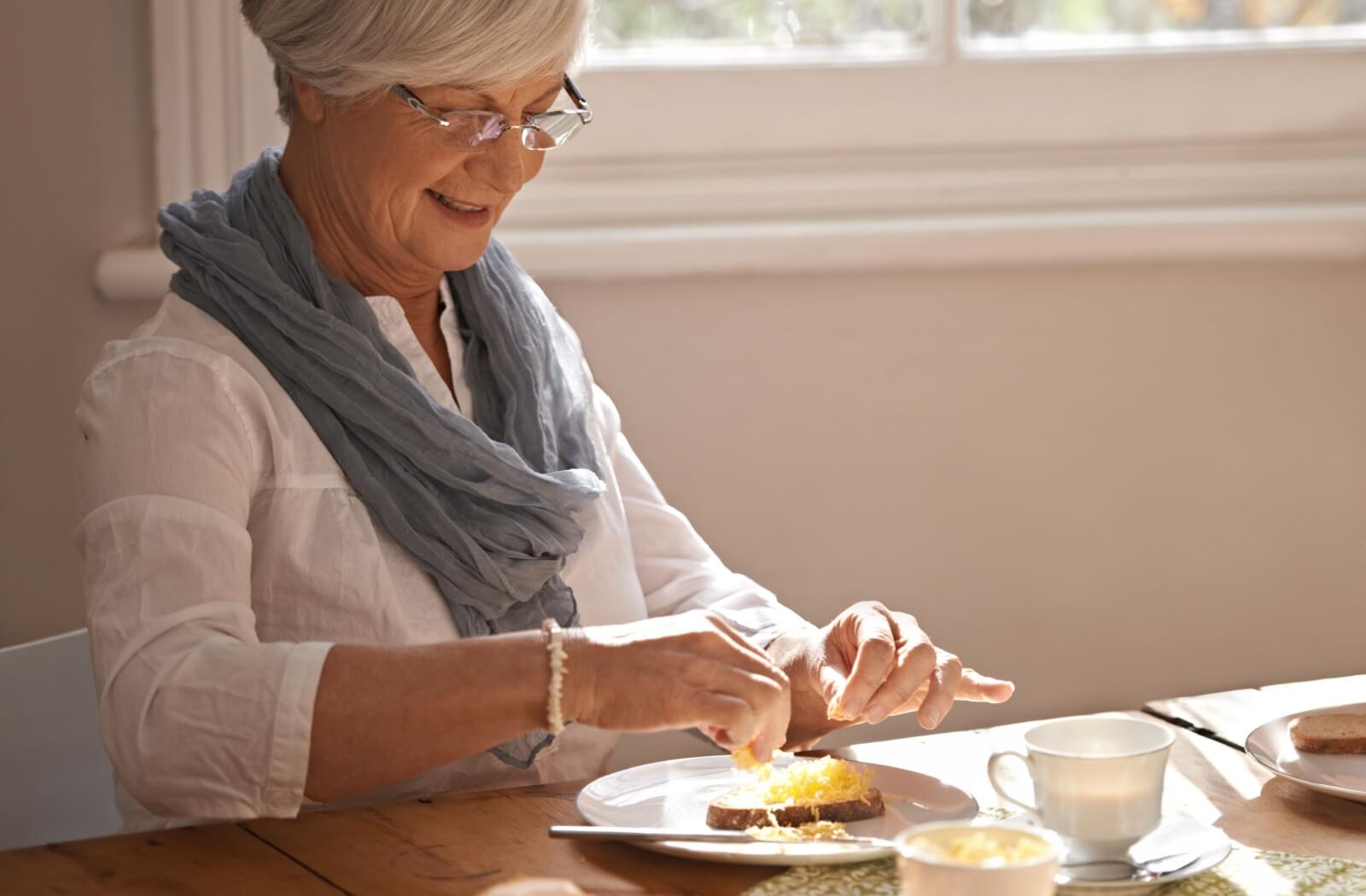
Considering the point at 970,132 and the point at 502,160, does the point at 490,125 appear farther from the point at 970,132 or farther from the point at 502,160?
the point at 970,132

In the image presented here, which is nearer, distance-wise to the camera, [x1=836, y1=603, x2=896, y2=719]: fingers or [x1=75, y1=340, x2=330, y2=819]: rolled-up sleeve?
[x1=75, y1=340, x2=330, y2=819]: rolled-up sleeve

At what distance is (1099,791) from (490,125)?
859 millimetres

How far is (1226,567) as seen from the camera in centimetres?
231

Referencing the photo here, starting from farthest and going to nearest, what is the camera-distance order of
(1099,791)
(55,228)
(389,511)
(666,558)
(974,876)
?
(55,228)
(666,558)
(389,511)
(1099,791)
(974,876)

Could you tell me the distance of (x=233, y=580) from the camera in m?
1.26

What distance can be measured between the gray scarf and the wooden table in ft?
0.98

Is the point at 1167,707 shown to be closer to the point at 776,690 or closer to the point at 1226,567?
the point at 776,690

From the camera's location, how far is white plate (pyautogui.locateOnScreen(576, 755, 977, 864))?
1059mm

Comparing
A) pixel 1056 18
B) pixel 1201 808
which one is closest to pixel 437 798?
pixel 1201 808

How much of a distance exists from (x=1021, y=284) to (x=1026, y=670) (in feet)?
1.90

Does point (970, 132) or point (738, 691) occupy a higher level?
point (970, 132)

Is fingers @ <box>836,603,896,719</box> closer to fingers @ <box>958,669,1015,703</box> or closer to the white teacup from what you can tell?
fingers @ <box>958,669,1015,703</box>

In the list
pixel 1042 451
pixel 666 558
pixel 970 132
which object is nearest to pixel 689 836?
pixel 666 558

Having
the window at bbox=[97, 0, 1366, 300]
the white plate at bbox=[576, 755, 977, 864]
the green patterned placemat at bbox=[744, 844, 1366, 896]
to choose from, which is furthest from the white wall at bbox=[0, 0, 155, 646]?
the green patterned placemat at bbox=[744, 844, 1366, 896]
